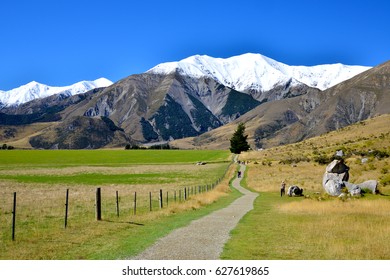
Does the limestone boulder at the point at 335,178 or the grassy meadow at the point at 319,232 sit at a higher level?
the limestone boulder at the point at 335,178

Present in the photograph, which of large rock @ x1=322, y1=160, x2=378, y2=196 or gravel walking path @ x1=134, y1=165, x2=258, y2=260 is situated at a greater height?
large rock @ x1=322, y1=160, x2=378, y2=196

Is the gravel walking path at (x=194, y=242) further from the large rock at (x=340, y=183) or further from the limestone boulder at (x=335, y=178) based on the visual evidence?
the limestone boulder at (x=335, y=178)

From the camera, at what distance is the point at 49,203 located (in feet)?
135

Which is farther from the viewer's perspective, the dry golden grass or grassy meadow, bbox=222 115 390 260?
the dry golden grass

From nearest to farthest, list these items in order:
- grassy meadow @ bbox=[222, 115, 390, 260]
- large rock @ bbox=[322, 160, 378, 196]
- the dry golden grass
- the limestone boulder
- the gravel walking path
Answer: the gravel walking path < grassy meadow @ bbox=[222, 115, 390, 260] < the dry golden grass < large rock @ bbox=[322, 160, 378, 196] < the limestone boulder

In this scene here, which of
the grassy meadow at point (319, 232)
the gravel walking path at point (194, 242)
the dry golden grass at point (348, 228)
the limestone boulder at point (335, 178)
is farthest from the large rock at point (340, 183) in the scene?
the gravel walking path at point (194, 242)

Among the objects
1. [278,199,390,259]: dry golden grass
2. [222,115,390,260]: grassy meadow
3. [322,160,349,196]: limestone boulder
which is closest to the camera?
[222,115,390,260]: grassy meadow

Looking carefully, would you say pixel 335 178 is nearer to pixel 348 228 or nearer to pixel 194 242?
pixel 348 228

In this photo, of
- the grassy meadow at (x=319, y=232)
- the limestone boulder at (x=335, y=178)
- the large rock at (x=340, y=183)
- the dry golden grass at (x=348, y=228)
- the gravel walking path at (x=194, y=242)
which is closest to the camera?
the gravel walking path at (x=194, y=242)

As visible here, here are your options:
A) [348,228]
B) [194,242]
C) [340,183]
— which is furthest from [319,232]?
[340,183]

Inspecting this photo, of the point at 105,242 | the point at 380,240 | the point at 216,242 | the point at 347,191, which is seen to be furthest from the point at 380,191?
the point at 105,242

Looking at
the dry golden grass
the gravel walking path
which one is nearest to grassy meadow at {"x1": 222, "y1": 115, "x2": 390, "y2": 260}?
the dry golden grass

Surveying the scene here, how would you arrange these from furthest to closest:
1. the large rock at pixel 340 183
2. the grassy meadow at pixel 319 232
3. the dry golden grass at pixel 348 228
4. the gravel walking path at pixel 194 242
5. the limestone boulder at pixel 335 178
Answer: the limestone boulder at pixel 335 178 → the large rock at pixel 340 183 → the dry golden grass at pixel 348 228 → the grassy meadow at pixel 319 232 → the gravel walking path at pixel 194 242

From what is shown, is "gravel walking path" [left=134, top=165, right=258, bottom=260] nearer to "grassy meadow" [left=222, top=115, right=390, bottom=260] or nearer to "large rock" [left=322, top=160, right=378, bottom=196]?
"grassy meadow" [left=222, top=115, right=390, bottom=260]
